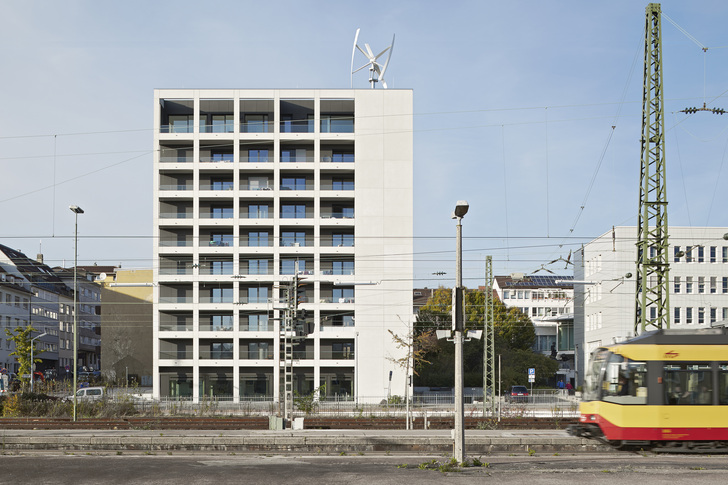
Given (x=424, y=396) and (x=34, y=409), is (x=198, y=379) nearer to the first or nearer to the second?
(x=424, y=396)

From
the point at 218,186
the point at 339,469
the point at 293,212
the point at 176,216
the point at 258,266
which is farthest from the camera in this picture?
the point at 218,186

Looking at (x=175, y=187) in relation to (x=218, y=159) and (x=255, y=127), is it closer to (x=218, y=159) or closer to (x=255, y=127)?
(x=218, y=159)

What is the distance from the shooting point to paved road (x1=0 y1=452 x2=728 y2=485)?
1716 cm

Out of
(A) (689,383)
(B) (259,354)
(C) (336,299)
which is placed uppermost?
(C) (336,299)

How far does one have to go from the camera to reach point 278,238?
6781cm

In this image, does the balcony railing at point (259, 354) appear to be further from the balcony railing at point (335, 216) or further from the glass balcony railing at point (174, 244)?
the balcony railing at point (335, 216)

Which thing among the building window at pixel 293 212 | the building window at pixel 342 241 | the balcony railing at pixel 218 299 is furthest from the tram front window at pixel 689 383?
the balcony railing at pixel 218 299

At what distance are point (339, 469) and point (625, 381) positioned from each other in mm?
9792

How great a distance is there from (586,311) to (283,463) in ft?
230

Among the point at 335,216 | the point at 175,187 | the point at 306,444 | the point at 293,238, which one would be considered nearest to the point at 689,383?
the point at 306,444

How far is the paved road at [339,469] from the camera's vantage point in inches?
675

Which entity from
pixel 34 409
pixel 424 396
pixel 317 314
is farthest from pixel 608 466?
pixel 317 314

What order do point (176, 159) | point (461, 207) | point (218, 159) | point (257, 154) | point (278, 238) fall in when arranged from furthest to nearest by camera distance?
1. point (218, 159)
2. point (257, 154)
3. point (176, 159)
4. point (278, 238)
5. point (461, 207)

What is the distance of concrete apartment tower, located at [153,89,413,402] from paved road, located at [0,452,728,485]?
1694 inches
